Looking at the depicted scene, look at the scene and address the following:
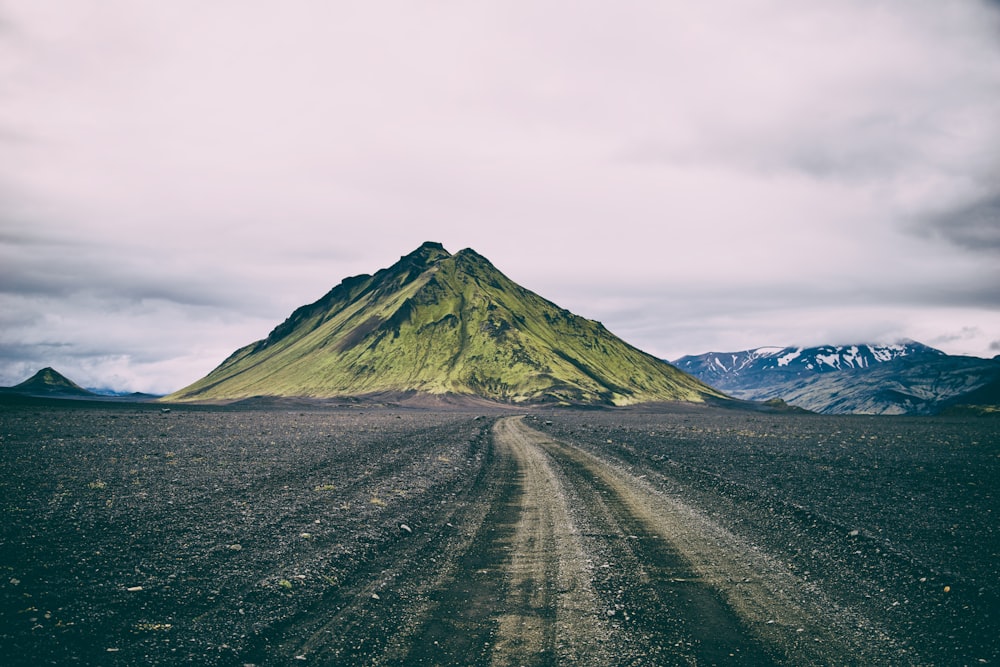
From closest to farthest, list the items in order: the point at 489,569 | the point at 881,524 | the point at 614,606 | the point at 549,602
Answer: the point at 614,606 → the point at 549,602 → the point at 489,569 → the point at 881,524

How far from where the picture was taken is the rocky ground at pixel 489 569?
26.8 ft

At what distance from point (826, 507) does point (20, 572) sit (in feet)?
72.0

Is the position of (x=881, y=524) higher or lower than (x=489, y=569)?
lower

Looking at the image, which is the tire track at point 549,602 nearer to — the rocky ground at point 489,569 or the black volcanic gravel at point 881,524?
the rocky ground at point 489,569

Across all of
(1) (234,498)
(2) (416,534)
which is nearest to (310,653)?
(2) (416,534)

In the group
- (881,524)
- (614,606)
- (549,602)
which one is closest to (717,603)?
(614,606)

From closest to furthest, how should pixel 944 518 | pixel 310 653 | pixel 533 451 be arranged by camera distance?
pixel 310 653
pixel 944 518
pixel 533 451

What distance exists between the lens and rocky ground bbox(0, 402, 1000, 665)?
818 centimetres

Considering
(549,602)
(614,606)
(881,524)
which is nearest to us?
(614,606)

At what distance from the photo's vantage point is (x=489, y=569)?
11734mm

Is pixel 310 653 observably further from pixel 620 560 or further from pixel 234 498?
pixel 234 498

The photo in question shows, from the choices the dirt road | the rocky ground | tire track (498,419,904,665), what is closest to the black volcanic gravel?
the rocky ground

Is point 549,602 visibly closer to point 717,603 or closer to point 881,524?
point 717,603

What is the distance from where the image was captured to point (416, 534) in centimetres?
1474
